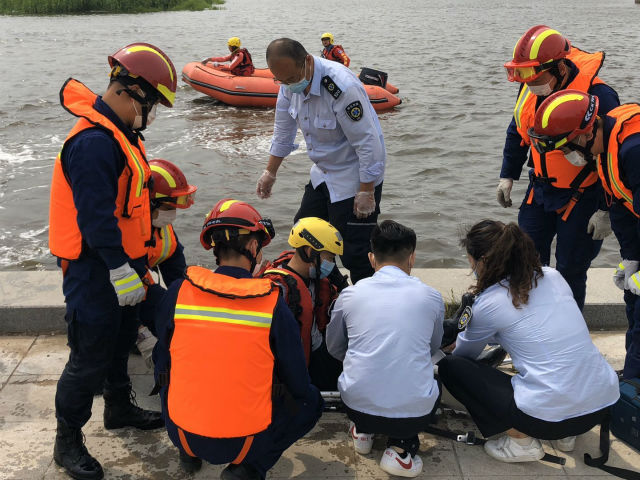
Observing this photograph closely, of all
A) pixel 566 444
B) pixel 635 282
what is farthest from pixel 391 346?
pixel 635 282

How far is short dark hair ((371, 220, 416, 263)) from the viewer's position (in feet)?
10.0

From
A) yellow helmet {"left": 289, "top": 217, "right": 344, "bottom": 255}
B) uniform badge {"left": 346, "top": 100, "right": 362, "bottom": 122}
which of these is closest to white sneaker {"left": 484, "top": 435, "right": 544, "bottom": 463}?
yellow helmet {"left": 289, "top": 217, "right": 344, "bottom": 255}

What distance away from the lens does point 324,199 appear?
4301 millimetres

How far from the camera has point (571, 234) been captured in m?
3.95

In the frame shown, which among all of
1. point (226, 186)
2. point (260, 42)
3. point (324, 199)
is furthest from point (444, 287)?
point (260, 42)

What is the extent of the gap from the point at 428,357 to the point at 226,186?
683 centimetres

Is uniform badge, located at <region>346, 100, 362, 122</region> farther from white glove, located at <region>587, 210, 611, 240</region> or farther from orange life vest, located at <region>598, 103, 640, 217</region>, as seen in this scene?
white glove, located at <region>587, 210, 611, 240</region>

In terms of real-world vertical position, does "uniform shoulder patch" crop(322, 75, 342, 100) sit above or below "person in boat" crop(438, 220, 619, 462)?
above

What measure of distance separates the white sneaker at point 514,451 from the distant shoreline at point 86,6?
4003 centimetres

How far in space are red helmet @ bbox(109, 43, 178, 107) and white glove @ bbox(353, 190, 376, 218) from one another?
1441 mm

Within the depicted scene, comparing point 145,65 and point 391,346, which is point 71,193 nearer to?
point 145,65

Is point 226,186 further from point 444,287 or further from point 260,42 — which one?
point 260,42

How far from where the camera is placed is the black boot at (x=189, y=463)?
2930 mm

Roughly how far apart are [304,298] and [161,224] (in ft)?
2.96
